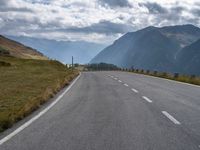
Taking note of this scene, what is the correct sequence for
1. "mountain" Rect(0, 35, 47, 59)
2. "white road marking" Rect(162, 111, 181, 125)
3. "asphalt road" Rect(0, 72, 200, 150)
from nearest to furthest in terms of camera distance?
"asphalt road" Rect(0, 72, 200, 150) → "white road marking" Rect(162, 111, 181, 125) → "mountain" Rect(0, 35, 47, 59)

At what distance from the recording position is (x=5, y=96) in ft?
54.9

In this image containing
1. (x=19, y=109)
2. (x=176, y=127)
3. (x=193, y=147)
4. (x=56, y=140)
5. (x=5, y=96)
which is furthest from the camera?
(x=5, y=96)

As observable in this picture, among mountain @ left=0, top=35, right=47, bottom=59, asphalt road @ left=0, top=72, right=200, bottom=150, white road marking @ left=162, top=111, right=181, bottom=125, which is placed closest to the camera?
asphalt road @ left=0, top=72, right=200, bottom=150

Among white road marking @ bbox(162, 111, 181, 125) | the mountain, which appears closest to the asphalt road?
white road marking @ bbox(162, 111, 181, 125)

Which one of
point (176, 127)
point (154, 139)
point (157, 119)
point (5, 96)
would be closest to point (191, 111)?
point (157, 119)

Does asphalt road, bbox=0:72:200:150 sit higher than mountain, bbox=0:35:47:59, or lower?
lower

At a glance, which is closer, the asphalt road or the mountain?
the asphalt road

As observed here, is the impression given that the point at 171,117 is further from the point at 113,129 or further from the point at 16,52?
the point at 16,52

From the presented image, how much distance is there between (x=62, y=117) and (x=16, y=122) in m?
1.29

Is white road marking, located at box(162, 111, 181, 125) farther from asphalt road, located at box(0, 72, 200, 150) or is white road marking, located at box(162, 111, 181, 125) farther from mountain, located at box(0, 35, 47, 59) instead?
mountain, located at box(0, 35, 47, 59)

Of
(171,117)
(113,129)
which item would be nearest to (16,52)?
(171,117)

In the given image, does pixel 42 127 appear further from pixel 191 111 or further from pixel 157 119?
pixel 191 111

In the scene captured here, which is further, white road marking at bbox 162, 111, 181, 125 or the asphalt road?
white road marking at bbox 162, 111, 181, 125

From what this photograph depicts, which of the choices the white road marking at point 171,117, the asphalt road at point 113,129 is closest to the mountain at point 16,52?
the asphalt road at point 113,129
